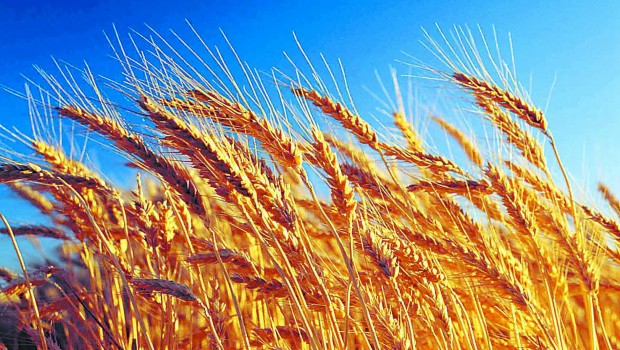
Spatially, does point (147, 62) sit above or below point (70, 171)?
above

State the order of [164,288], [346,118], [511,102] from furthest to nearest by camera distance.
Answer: [511,102], [346,118], [164,288]

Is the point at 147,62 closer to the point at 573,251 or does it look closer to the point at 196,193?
the point at 196,193

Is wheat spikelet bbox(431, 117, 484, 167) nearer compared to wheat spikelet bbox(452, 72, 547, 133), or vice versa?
wheat spikelet bbox(452, 72, 547, 133)

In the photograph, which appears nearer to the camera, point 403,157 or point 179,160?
point 179,160

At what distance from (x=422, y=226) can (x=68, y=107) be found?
131 cm

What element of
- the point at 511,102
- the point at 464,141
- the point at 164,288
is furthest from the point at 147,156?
the point at 464,141

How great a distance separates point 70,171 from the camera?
208 centimetres

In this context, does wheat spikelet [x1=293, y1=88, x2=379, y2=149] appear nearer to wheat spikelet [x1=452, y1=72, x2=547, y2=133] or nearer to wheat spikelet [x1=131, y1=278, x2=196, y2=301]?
wheat spikelet [x1=452, y1=72, x2=547, y2=133]

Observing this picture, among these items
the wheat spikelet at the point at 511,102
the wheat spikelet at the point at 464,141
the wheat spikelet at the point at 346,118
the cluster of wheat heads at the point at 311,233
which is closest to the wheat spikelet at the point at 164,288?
the cluster of wheat heads at the point at 311,233

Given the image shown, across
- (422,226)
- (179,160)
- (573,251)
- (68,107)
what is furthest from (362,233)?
(68,107)

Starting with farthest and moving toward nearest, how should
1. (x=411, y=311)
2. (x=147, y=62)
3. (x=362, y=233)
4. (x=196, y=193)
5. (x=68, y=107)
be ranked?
(x=68, y=107) → (x=147, y=62) → (x=411, y=311) → (x=196, y=193) → (x=362, y=233)

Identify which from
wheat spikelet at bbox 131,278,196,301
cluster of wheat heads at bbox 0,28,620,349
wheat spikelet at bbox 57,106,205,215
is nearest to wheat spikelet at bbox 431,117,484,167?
cluster of wheat heads at bbox 0,28,620,349

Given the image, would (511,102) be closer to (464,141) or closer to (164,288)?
(464,141)

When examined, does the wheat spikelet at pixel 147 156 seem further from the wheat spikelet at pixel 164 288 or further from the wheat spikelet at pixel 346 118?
the wheat spikelet at pixel 346 118
